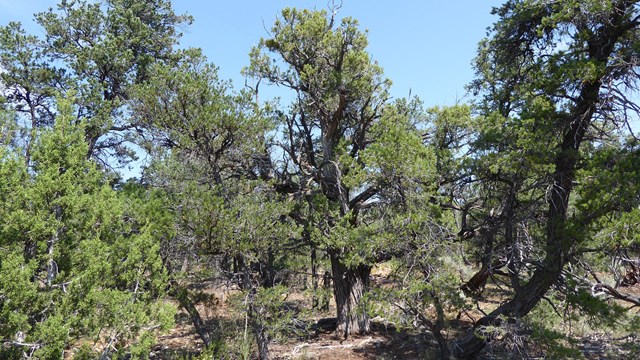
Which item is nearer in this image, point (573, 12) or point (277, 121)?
point (573, 12)

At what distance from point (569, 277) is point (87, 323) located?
25.1 feet

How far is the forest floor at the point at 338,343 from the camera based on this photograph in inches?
392

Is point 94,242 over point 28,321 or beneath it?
over

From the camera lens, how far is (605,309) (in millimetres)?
7121

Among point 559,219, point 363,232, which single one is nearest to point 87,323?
point 363,232

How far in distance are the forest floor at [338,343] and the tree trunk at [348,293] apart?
0.31 meters

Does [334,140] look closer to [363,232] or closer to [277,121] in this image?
[277,121]

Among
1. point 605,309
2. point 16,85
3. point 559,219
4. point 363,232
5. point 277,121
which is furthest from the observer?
point 16,85

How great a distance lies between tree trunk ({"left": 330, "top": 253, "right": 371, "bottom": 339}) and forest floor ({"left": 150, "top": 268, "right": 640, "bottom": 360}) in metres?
0.31

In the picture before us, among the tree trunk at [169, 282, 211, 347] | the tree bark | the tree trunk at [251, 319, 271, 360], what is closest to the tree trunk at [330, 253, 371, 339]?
the tree trunk at [251, 319, 271, 360]

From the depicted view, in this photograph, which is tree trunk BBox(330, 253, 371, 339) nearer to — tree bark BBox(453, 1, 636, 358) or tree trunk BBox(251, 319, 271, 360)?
tree trunk BBox(251, 319, 271, 360)

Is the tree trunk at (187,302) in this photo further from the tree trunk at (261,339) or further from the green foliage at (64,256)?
the green foliage at (64,256)

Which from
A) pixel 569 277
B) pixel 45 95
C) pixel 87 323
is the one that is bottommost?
pixel 87 323

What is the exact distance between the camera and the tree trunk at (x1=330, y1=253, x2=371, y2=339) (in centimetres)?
1277
